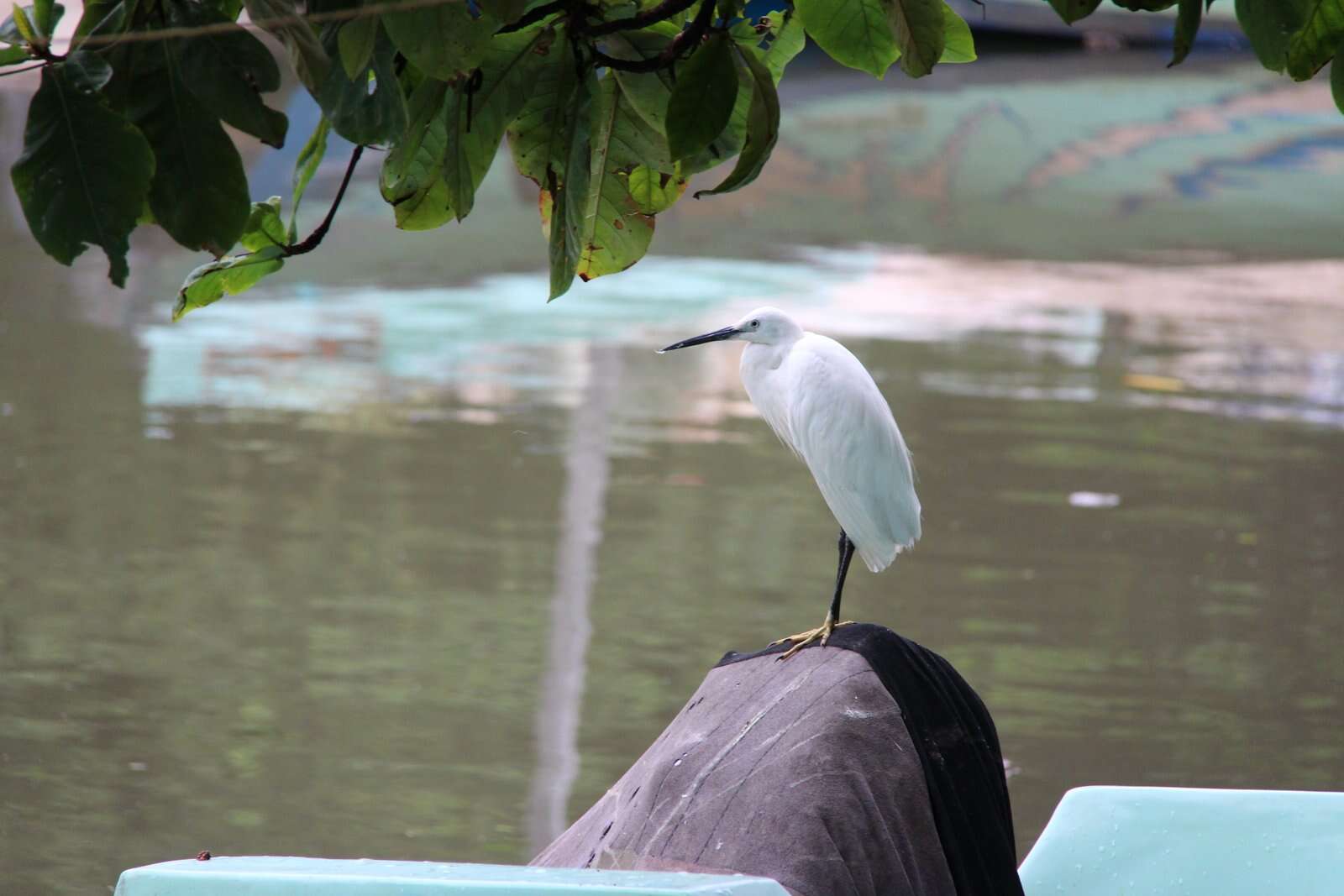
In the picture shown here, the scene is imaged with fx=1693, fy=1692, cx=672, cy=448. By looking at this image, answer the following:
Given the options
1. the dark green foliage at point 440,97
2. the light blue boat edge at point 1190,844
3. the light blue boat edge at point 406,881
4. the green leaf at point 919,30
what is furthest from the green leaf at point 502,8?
the light blue boat edge at point 1190,844

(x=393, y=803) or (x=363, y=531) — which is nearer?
(x=393, y=803)

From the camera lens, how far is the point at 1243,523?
4602mm

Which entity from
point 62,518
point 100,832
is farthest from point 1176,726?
point 62,518

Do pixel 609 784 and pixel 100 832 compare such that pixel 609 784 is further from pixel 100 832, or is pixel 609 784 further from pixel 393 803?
pixel 100 832

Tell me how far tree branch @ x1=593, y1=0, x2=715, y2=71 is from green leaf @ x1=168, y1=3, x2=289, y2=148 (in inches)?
10.4

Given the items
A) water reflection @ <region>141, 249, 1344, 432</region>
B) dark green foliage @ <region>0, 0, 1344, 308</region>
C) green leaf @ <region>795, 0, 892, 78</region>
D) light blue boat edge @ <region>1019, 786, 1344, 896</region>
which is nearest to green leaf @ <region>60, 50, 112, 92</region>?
dark green foliage @ <region>0, 0, 1344, 308</region>

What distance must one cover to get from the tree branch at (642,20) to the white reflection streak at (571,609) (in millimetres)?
1765

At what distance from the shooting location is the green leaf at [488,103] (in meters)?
1.01

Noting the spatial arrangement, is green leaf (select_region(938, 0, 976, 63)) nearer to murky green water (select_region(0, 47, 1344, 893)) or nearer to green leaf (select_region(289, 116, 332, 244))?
green leaf (select_region(289, 116, 332, 244))

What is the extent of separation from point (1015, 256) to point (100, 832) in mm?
6389

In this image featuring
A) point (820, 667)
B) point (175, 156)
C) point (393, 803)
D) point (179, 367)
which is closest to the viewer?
point (175, 156)

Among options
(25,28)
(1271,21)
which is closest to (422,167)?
(25,28)

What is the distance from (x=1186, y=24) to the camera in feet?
3.18

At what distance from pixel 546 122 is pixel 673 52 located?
0.14m
